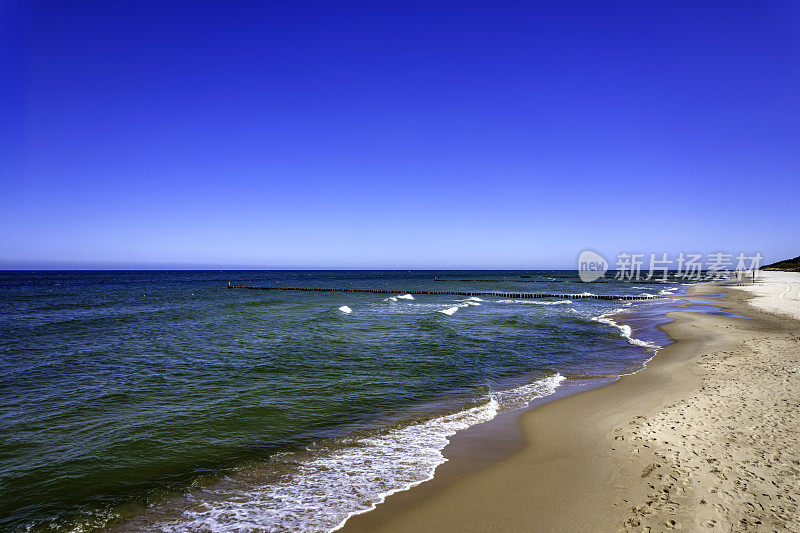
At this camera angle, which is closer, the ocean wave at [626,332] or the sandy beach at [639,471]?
the sandy beach at [639,471]

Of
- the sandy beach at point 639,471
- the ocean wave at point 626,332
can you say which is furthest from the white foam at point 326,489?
the ocean wave at point 626,332

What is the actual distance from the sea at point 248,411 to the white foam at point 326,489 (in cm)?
3

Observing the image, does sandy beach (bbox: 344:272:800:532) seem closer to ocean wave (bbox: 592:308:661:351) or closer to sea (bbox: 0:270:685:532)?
sea (bbox: 0:270:685:532)

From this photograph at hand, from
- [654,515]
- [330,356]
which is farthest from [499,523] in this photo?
[330,356]

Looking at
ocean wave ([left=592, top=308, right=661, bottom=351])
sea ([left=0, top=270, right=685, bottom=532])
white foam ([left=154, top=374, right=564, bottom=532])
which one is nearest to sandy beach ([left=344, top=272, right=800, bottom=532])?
white foam ([left=154, top=374, right=564, bottom=532])

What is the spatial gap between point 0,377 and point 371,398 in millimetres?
12424

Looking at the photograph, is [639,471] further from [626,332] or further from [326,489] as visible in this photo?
[626,332]

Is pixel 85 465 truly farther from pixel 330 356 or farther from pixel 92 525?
pixel 330 356

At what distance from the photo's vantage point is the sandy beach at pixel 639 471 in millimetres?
5320

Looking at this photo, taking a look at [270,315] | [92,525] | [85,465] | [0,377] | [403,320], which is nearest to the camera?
[92,525]

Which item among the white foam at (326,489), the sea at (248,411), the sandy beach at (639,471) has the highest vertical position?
the sandy beach at (639,471)

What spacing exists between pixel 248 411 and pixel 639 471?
28.1 ft

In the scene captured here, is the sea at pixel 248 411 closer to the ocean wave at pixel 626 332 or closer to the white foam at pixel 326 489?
the white foam at pixel 326 489

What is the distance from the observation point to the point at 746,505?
532 cm
